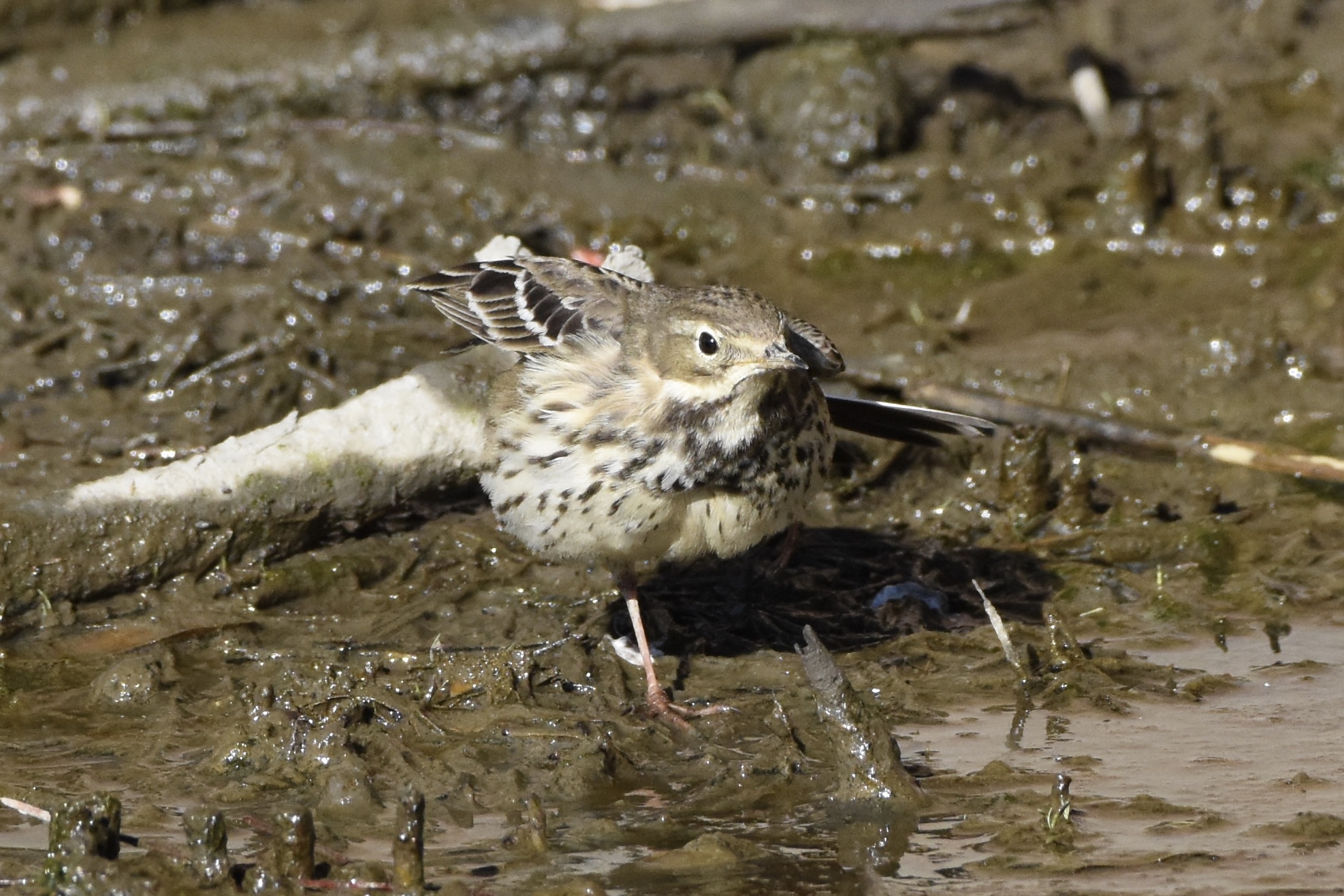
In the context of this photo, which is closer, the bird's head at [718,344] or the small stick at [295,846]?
the small stick at [295,846]

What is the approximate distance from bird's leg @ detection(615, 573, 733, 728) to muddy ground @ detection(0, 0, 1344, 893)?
13 cm

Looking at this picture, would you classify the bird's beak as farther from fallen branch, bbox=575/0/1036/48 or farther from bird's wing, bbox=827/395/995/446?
fallen branch, bbox=575/0/1036/48

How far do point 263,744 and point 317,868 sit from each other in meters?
0.93

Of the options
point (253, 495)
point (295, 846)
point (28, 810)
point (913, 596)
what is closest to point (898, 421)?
Answer: point (913, 596)

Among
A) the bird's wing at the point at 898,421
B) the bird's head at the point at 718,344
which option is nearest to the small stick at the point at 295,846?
the bird's head at the point at 718,344

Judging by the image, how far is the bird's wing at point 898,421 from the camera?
22.3 feet

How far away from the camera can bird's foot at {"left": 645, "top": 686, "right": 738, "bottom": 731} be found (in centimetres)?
599

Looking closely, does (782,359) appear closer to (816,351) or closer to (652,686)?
(816,351)

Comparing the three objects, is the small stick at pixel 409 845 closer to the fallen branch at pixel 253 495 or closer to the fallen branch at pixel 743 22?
the fallen branch at pixel 253 495

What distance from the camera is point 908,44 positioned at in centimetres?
1099

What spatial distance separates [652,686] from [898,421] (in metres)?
1.65

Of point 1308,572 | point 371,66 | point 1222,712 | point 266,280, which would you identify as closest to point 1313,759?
point 1222,712

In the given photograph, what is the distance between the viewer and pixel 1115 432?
7922 millimetres

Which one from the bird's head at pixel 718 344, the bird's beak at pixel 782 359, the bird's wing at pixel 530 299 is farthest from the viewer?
the bird's wing at pixel 530 299
